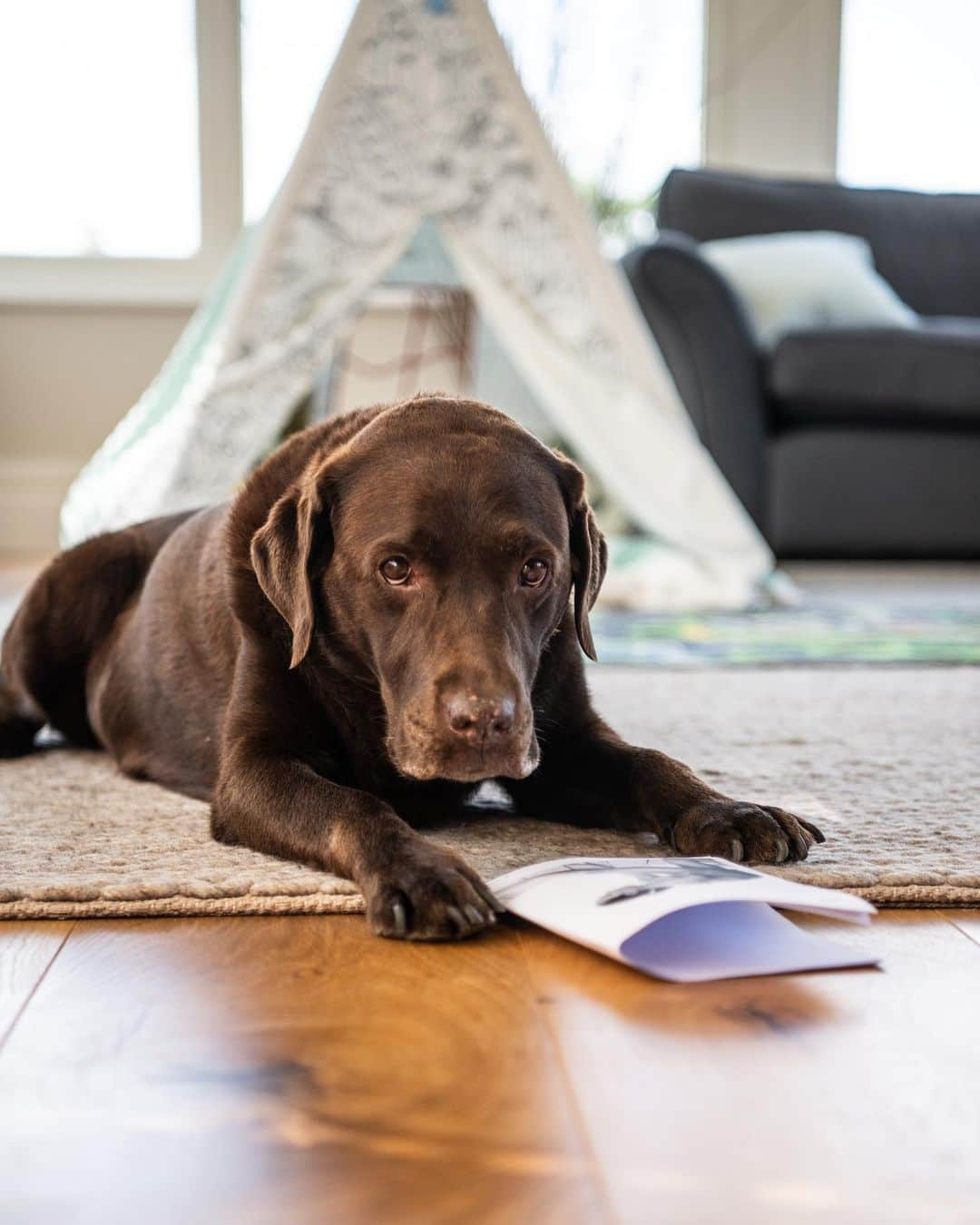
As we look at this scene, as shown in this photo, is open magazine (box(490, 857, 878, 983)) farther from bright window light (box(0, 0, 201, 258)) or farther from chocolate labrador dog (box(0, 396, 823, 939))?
bright window light (box(0, 0, 201, 258))

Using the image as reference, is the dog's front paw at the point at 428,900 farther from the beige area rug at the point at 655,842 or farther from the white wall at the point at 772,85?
the white wall at the point at 772,85

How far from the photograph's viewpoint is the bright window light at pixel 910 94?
7.55 m

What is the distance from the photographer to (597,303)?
4.43 m

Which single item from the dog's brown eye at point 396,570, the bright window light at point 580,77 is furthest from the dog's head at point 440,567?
the bright window light at point 580,77

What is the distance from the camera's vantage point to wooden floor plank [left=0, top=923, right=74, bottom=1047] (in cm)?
120

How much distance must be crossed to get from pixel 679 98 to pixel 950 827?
6.34 m

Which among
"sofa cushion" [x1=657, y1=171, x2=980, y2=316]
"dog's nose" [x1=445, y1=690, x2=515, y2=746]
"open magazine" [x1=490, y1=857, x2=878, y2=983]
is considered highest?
"sofa cushion" [x1=657, y1=171, x2=980, y2=316]

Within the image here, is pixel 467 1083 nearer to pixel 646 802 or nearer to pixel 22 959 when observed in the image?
pixel 22 959

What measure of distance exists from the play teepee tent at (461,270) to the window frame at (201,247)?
2223 mm

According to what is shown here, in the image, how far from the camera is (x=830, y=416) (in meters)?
5.38

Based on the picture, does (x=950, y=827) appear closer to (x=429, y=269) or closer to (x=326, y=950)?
(x=326, y=950)

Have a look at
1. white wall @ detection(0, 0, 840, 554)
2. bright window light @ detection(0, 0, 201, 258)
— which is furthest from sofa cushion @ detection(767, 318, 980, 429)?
bright window light @ detection(0, 0, 201, 258)

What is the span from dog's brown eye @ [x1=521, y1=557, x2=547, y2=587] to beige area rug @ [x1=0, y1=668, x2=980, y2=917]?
0.32 meters

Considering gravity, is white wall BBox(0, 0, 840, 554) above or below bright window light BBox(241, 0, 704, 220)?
below
